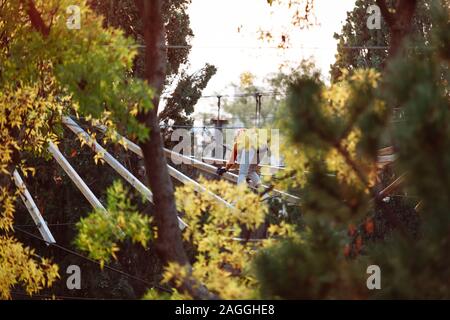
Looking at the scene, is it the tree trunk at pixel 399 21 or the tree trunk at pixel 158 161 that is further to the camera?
the tree trunk at pixel 399 21

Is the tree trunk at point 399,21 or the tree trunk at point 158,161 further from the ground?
the tree trunk at point 399,21

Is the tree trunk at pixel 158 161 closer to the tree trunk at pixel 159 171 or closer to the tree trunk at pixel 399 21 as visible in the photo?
the tree trunk at pixel 159 171

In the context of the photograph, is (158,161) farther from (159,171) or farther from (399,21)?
(399,21)

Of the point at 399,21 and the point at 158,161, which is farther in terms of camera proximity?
the point at 399,21

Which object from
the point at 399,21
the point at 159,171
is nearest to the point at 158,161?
the point at 159,171

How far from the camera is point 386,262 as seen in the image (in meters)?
2.98

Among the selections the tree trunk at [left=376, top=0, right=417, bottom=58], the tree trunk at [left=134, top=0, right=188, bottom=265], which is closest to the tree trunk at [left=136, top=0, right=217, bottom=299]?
the tree trunk at [left=134, top=0, right=188, bottom=265]

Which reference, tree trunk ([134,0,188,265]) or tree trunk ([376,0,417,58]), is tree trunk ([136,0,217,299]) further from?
tree trunk ([376,0,417,58])

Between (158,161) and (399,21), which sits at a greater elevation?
(399,21)

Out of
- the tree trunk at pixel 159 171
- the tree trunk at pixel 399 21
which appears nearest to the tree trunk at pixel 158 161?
the tree trunk at pixel 159 171

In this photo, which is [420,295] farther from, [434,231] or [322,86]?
[322,86]

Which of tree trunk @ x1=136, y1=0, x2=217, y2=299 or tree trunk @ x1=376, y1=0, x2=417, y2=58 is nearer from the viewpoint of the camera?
tree trunk @ x1=136, y1=0, x2=217, y2=299
